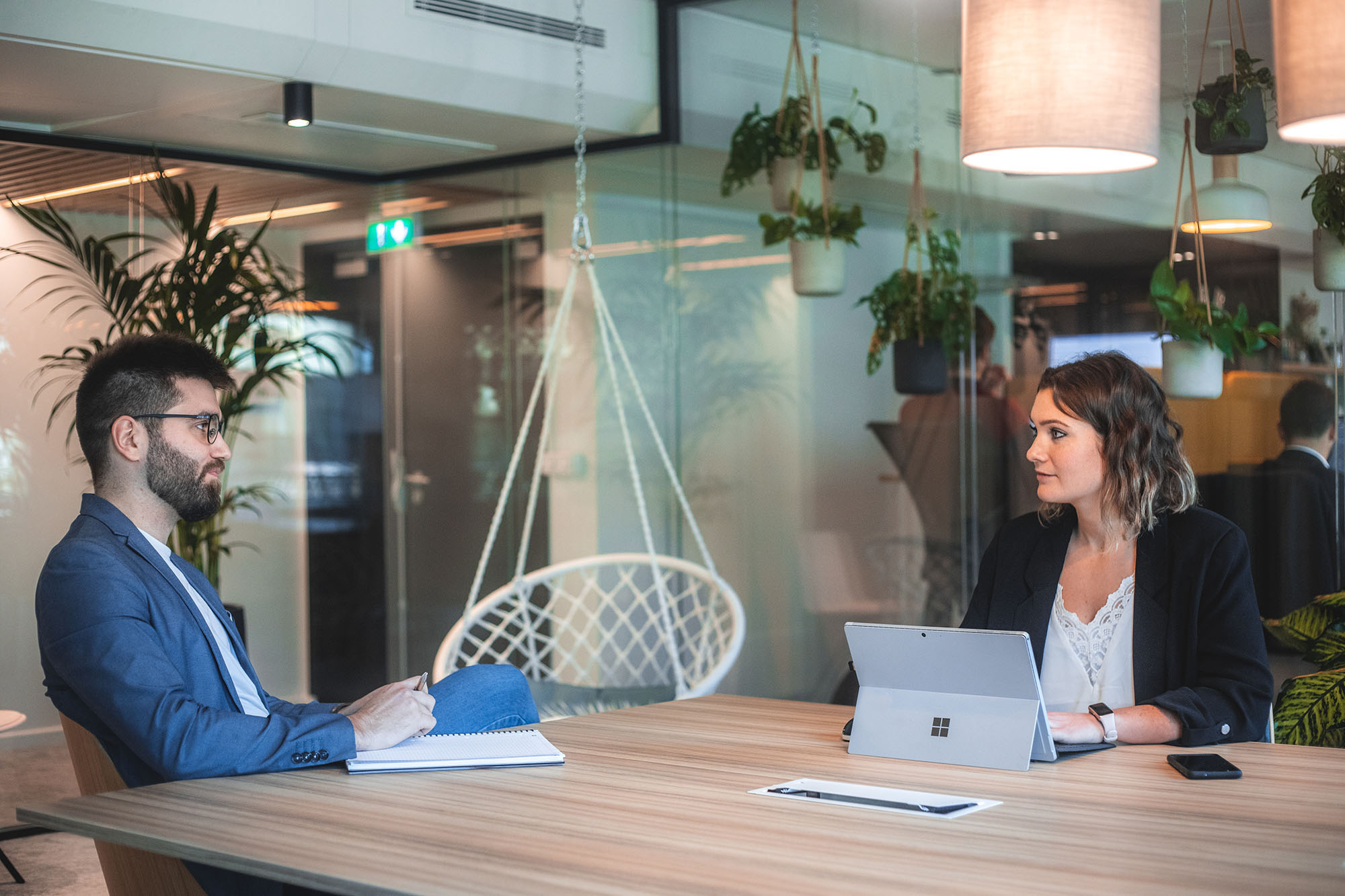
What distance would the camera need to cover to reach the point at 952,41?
4285mm

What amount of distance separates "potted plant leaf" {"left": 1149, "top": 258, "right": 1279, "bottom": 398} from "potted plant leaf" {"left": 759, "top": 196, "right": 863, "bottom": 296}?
1.09 meters

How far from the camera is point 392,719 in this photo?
212cm

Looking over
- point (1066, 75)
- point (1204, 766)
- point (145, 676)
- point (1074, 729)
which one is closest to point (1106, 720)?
point (1074, 729)

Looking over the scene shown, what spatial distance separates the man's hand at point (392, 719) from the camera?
6.86 feet

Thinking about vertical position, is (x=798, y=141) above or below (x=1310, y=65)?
above

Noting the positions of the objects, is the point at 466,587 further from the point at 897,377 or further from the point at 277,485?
the point at 897,377

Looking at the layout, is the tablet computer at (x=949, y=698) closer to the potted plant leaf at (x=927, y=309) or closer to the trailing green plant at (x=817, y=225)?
the potted plant leaf at (x=927, y=309)

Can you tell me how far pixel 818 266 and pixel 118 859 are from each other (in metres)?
2.98

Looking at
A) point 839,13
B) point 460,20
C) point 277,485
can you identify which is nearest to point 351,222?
point 277,485

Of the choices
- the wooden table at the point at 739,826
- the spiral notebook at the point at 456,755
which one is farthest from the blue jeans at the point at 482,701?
the wooden table at the point at 739,826

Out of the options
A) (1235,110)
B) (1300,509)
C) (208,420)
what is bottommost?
(1300,509)

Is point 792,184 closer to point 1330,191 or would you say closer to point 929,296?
point 929,296

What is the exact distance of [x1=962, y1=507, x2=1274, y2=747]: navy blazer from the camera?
2217mm

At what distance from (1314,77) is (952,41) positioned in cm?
266
